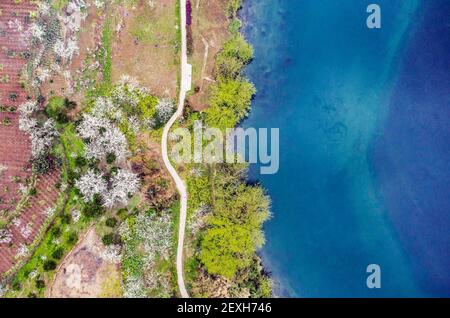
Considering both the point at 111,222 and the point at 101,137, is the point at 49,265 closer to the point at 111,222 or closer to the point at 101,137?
the point at 111,222

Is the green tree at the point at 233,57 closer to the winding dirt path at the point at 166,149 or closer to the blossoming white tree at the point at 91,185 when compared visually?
the winding dirt path at the point at 166,149

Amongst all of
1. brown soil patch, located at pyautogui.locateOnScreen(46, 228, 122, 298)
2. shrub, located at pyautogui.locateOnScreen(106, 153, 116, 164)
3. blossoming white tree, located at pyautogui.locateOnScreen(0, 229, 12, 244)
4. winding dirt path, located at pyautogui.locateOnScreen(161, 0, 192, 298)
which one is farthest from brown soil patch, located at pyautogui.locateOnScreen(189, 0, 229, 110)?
blossoming white tree, located at pyautogui.locateOnScreen(0, 229, 12, 244)

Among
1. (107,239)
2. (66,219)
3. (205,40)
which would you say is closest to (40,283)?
(66,219)

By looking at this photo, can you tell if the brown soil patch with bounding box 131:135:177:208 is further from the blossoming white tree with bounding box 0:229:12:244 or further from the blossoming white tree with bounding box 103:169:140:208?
the blossoming white tree with bounding box 0:229:12:244

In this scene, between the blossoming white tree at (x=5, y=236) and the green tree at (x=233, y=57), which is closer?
the green tree at (x=233, y=57)

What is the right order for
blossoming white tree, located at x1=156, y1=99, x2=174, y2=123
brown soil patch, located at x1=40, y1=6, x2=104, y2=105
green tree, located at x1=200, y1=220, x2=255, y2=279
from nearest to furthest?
green tree, located at x1=200, y1=220, x2=255, y2=279 → blossoming white tree, located at x1=156, y1=99, x2=174, y2=123 → brown soil patch, located at x1=40, y1=6, x2=104, y2=105

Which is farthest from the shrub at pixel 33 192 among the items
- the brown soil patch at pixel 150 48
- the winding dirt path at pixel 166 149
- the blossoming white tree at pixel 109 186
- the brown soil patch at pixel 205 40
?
the brown soil patch at pixel 205 40
